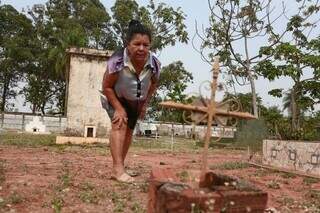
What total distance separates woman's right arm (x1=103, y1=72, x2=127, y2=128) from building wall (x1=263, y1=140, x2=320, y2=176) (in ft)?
13.0

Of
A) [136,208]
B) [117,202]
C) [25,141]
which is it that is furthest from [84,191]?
[25,141]

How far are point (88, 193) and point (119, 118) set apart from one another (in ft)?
2.98

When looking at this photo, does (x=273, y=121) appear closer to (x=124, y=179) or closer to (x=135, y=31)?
(x=124, y=179)

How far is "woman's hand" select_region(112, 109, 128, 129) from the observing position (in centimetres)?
479

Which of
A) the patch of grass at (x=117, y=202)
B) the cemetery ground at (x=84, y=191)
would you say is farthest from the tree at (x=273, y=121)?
the patch of grass at (x=117, y=202)

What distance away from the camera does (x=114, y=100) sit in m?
4.87

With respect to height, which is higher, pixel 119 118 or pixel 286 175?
pixel 119 118

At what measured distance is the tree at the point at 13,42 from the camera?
109ft

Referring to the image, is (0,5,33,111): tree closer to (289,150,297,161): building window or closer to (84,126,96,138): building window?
(84,126,96,138): building window

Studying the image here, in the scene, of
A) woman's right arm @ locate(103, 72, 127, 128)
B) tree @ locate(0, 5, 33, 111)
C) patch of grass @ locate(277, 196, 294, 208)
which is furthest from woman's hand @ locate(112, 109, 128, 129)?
tree @ locate(0, 5, 33, 111)

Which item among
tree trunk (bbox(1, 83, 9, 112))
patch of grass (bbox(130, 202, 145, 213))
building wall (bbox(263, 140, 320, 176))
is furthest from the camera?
tree trunk (bbox(1, 83, 9, 112))

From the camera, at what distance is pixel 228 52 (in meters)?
19.6

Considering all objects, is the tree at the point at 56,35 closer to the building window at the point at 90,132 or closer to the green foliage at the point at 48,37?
the green foliage at the point at 48,37

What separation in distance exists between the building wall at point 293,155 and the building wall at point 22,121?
19.4m
